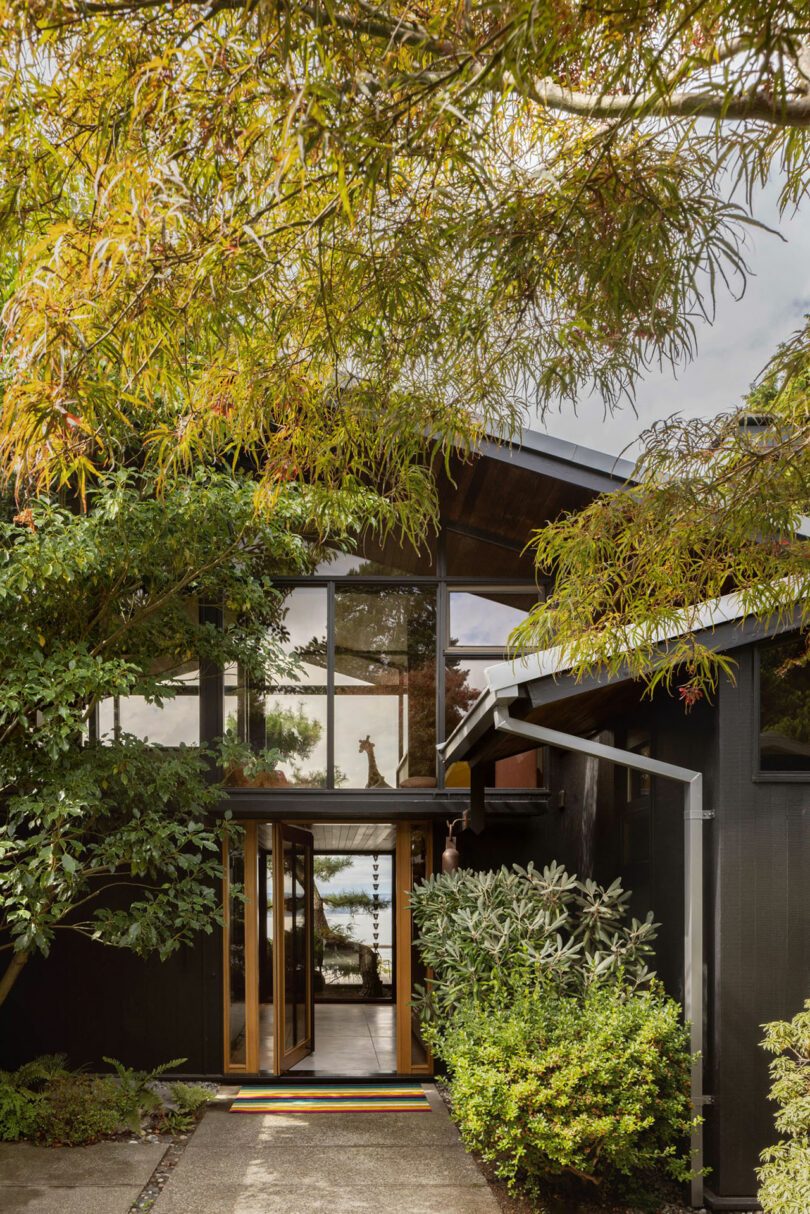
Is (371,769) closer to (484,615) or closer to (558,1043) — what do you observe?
(484,615)

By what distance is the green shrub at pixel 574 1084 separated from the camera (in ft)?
15.9

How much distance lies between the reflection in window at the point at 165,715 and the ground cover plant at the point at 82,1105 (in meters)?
2.38

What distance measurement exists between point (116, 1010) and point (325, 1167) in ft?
9.17

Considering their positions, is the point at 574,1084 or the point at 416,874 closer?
the point at 574,1084

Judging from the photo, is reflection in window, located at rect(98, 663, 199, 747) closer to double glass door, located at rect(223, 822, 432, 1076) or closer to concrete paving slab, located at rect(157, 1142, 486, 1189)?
double glass door, located at rect(223, 822, 432, 1076)

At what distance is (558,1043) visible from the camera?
509 cm

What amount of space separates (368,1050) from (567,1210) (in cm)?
498

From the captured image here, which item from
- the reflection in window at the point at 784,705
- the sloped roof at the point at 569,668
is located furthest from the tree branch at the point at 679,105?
the reflection in window at the point at 784,705

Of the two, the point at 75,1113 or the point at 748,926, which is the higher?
the point at 748,926

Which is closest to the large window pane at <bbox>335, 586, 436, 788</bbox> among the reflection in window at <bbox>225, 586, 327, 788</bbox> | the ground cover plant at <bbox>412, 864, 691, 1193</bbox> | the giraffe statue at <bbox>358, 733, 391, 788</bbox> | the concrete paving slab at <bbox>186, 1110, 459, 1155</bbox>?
the giraffe statue at <bbox>358, 733, 391, 788</bbox>

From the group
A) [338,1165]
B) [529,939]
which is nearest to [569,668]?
[529,939]

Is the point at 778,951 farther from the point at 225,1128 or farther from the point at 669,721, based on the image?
the point at 225,1128

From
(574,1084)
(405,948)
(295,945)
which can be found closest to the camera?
(574,1084)

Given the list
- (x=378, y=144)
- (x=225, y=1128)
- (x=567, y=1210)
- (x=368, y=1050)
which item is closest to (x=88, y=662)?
(x=225, y=1128)
